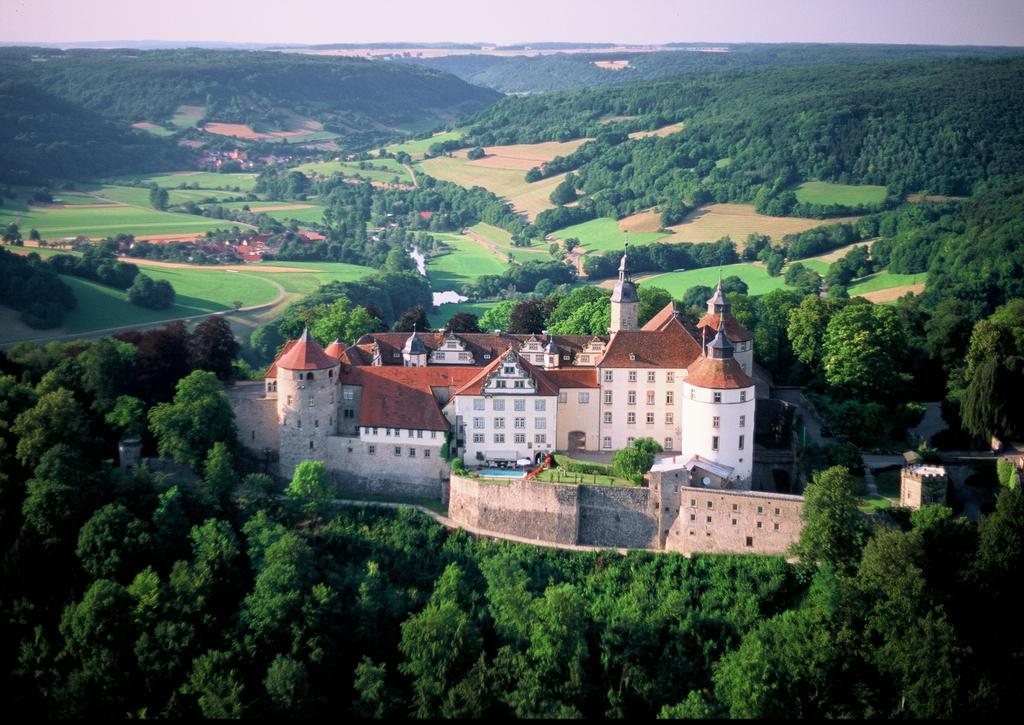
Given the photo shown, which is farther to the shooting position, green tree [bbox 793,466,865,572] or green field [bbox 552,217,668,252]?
green field [bbox 552,217,668,252]

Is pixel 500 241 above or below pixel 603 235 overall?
below

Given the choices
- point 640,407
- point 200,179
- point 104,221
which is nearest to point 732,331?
point 640,407

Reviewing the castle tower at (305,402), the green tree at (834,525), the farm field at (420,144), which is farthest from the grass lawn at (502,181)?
the green tree at (834,525)

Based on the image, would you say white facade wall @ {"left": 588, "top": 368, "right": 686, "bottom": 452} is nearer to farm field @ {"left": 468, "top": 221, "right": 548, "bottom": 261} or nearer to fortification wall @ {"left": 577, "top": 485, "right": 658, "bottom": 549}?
fortification wall @ {"left": 577, "top": 485, "right": 658, "bottom": 549}

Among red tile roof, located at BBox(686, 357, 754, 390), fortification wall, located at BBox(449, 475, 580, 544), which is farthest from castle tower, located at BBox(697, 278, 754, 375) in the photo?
fortification wall, located at BBox(449, 475, 580, 544)

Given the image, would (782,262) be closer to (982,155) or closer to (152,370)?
(982,155)

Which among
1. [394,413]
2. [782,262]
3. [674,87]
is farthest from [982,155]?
[394,413]

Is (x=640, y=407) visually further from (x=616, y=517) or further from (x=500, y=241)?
(x=500, y=241)
